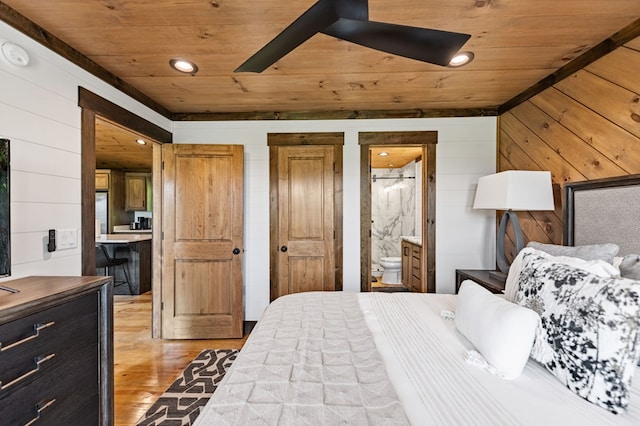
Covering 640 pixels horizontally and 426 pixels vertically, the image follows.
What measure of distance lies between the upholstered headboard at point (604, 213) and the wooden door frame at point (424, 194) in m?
1.24

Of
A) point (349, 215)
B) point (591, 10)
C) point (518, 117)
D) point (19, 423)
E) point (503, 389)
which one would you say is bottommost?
point (19, 423)

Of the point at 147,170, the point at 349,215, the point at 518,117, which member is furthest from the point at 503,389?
the point at 147,170

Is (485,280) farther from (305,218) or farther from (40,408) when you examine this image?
(40,408)

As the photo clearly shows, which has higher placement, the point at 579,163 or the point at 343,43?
the point at 343,43

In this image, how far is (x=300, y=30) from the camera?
1235 mm

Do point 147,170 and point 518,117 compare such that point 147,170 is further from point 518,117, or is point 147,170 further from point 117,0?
point 518,117

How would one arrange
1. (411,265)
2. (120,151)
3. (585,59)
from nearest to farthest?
1. (585,59)
2. (411,265)
3. (120,151)

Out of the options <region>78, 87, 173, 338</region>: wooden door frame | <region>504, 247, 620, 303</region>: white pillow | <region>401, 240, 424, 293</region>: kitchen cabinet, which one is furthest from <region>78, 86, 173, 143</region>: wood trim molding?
<region>401, 240, 424, 293</region>: kitchen cabinet

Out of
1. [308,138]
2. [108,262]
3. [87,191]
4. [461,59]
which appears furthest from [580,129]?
[108,262]

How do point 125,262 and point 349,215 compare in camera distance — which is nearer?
point 349,215

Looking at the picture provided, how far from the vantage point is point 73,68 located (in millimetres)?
2051

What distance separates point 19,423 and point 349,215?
8.99ft

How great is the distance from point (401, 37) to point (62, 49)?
2.17 meters

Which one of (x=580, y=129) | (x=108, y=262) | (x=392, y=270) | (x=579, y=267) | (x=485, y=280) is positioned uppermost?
(x=580, y=129)
